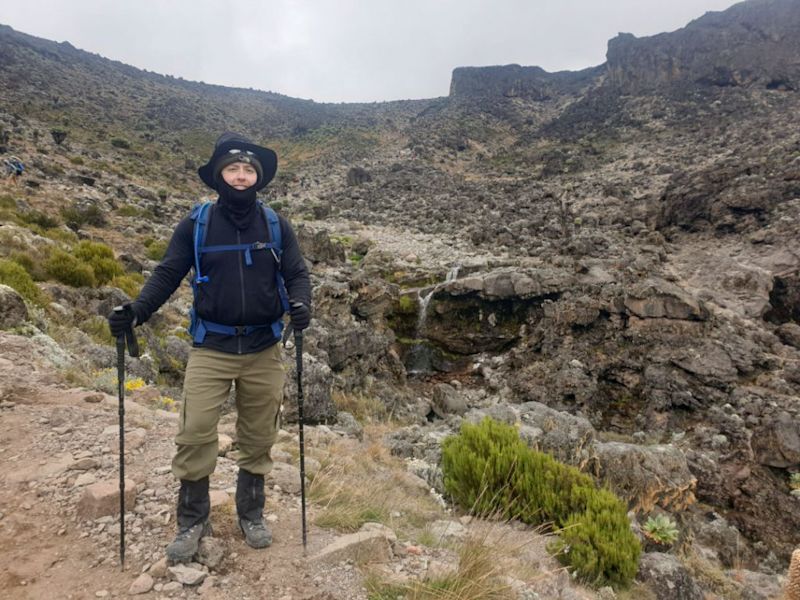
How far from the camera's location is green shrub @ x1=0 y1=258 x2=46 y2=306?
23.8 ft

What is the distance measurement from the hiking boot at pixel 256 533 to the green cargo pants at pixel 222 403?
30 centimetres

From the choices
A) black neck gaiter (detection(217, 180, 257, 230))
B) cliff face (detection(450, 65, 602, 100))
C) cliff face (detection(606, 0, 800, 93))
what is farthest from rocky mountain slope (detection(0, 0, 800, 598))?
cliff face (detection(450, 65, 602, 100))

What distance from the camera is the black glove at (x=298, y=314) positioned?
9.39 ft

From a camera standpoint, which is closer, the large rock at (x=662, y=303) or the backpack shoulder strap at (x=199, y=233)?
the backpack shoulder strap at (x=199, y=233)

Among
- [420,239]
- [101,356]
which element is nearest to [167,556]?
[101,356]

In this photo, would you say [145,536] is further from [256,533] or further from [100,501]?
[256,533]

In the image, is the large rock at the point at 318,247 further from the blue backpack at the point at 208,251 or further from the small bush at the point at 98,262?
the blue backpack at the point at 208,251

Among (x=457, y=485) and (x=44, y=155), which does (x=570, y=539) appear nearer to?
(x=457, y=485)

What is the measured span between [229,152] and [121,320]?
1.11m

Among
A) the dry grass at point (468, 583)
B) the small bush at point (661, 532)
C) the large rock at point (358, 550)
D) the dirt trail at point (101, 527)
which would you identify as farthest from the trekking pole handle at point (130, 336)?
the small bush at point (661, 532)

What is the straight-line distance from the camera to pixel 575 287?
15.2 m

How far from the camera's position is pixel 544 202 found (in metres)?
27.3

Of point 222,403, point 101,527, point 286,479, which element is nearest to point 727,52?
point 286,479

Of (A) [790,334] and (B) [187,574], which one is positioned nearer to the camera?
(B) [187,574]
